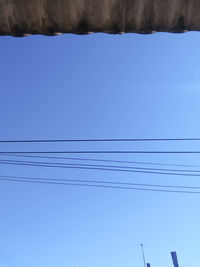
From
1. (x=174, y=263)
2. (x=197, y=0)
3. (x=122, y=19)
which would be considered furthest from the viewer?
(x=174, y=263)

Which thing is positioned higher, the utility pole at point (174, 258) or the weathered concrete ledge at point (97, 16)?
the utility pole at point (174, 258)

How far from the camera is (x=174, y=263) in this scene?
133ft

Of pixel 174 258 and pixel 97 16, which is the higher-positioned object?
pixel 174 258

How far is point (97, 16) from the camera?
8.43 ft

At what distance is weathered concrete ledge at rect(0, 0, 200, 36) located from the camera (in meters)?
2.45

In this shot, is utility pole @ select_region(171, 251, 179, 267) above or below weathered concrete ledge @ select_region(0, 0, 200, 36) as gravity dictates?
above

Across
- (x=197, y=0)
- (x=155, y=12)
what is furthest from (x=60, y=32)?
(x=197, y=0)

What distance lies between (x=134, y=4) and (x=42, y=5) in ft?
3.00

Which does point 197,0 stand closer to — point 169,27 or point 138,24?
point 169,27

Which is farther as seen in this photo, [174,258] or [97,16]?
[174,258]

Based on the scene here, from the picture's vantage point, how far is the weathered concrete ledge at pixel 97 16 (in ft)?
8.04

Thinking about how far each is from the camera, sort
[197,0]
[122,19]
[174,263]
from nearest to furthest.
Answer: [197,0] → [122,19] → [174,263]

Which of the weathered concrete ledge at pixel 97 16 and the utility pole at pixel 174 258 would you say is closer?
the weathered concrete ledge at pixel 97 16

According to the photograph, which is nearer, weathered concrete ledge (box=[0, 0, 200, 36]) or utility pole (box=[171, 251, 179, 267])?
weathered concrete ledge (box=[0, 0, 200, 36])
